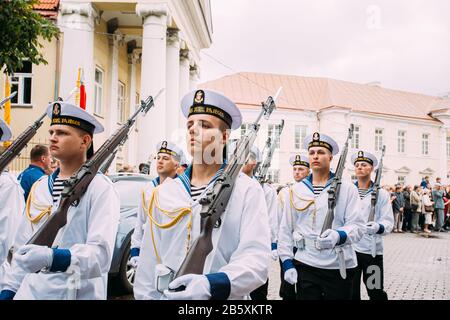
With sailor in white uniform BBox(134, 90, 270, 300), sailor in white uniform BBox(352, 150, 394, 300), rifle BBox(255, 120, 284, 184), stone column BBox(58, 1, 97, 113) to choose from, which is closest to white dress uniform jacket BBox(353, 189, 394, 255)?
sailor in white uniform BBox(352, 150, 394, 300)

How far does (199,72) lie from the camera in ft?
90.9

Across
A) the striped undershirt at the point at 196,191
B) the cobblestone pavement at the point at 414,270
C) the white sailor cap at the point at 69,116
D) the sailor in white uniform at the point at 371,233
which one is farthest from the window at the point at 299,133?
the striped undershirt at the point at 196,191

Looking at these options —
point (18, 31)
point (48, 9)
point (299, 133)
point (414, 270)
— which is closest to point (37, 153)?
point (18, 31)

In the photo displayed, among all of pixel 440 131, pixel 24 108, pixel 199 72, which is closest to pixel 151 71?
pixel 24 108

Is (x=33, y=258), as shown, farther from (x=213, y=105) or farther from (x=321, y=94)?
(x=321, y=94)

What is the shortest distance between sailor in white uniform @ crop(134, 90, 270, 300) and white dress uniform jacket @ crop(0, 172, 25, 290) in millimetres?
1241

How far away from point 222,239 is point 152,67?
1506 cm

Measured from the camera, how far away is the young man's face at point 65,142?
10.0ft

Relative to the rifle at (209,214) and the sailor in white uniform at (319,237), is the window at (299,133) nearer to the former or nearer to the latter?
the sailor in white uniform at (319,237)

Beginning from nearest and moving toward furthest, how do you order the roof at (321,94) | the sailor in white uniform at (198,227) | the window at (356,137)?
the sailor in white uniform at (198,227) < the roof at (321,94) < the window at (356,137)

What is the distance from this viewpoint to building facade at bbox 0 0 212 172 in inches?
648

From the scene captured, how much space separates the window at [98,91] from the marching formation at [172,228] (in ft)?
51.7
